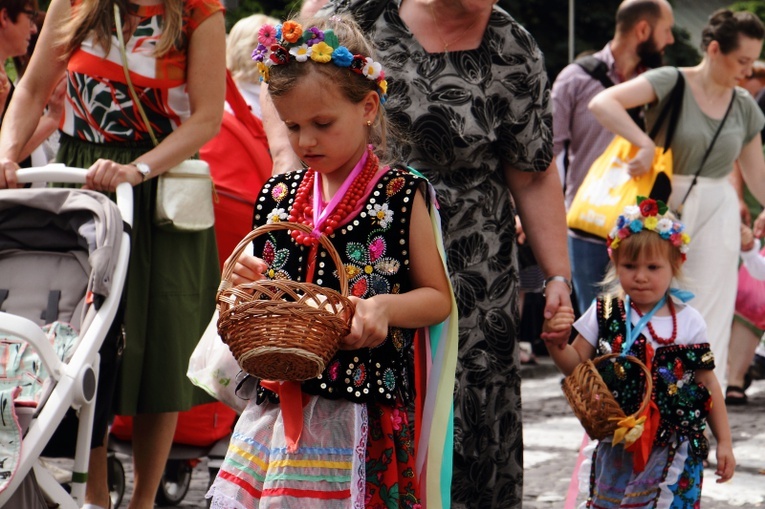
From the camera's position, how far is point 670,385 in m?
5.16

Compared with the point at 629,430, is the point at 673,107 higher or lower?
higher

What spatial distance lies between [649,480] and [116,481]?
2.24m

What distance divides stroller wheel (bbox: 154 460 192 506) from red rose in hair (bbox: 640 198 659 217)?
7.34 ft

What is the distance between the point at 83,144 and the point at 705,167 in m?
3.62

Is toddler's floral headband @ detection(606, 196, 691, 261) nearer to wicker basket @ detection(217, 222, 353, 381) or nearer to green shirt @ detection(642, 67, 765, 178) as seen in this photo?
green shirt @ detection(642, 67, 765, 178)

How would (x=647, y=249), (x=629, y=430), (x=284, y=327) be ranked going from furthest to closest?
(x=647, y=249) < (x=629, y=430) < (x=284, y=327)

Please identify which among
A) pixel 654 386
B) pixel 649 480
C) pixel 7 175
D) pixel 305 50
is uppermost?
pixel 305 50

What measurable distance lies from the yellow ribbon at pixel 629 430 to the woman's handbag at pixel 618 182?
2447mm

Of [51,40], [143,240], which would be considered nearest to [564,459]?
[143,240]

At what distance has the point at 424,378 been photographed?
361 centimetres

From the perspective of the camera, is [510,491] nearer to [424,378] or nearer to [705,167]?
[424,378]

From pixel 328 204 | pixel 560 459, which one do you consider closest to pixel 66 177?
pixel 328 204

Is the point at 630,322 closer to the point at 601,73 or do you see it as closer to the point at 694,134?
the point at 694,134

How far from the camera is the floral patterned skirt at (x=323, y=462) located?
3309 millimetres
